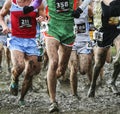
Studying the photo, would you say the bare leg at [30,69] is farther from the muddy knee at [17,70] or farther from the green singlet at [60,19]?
the green singlet at [60,19]

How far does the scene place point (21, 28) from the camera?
10.3 meters

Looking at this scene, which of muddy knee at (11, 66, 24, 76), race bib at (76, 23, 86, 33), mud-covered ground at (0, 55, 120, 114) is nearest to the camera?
mud-covered ground at (0, 55, 120, 114)

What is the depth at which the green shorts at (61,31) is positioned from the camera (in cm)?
968

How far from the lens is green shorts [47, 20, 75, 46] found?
9681mm

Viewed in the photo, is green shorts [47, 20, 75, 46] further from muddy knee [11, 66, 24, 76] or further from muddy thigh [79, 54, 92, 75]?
muddy thigh [79, 54, 92, 75]

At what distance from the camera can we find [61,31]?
973 centimetres

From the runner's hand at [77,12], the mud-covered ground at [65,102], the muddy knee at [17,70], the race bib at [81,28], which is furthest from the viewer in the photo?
the race bib at [81,28]

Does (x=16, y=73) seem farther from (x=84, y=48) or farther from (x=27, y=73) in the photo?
(x=84, y=48)

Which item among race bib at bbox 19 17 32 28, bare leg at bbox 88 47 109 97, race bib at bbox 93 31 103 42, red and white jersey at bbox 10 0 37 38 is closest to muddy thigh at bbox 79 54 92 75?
bare leg at bbox 88 47 109 97

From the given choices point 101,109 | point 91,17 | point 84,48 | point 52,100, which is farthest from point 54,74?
point 91,17

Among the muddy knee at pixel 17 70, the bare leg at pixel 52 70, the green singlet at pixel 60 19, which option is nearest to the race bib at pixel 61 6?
the green singlet at pixel 60 19

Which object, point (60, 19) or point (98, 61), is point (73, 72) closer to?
point (98, 61)

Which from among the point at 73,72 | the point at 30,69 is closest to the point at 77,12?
the point at 30,69

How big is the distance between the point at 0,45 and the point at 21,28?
5.81 m
